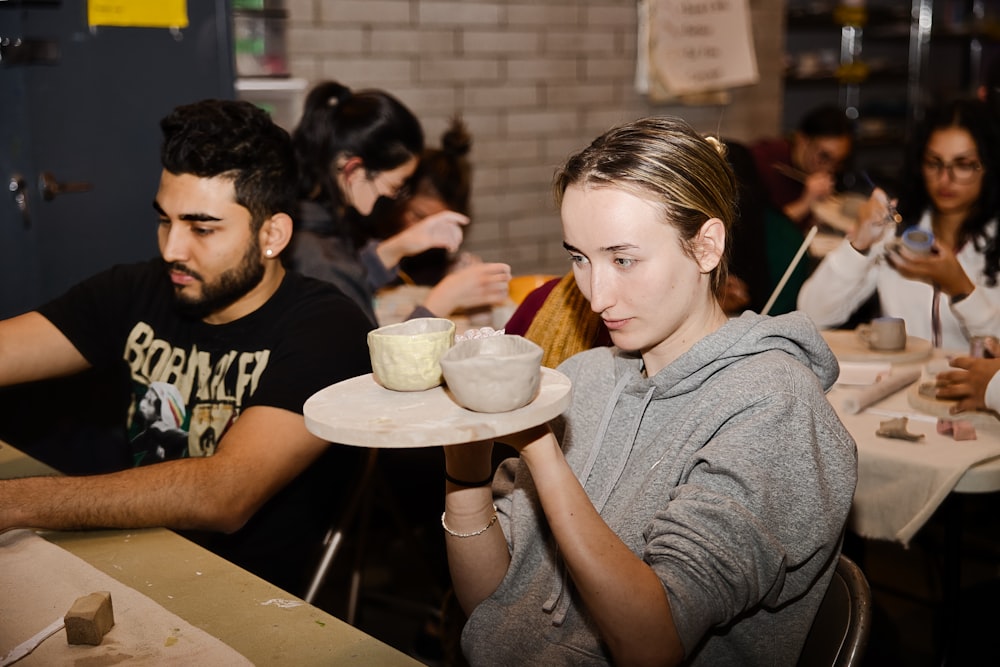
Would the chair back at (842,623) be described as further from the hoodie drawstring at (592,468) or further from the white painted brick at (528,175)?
the white painted brick at (528,175)

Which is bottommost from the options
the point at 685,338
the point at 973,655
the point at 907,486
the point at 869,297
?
the point at 973,655

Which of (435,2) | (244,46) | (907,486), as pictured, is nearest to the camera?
(907,486)

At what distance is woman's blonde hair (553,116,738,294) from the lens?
1.20m

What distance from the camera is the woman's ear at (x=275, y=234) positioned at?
1.88m

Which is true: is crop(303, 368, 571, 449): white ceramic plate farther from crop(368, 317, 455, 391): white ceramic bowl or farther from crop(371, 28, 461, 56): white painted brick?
crop(371, 28, 461, 56): white painted brick

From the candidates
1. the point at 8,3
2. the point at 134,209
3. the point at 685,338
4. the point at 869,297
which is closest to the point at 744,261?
the point at 869,297

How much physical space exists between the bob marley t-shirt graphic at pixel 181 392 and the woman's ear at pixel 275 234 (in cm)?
21

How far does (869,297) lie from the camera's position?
2.84 meters

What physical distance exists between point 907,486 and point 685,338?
28.6 inches

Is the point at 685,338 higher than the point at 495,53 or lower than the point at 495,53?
lower

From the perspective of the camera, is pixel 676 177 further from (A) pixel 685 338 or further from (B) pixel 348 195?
(B) pixel 348 195

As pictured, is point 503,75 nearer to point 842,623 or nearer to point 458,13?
point 458,13

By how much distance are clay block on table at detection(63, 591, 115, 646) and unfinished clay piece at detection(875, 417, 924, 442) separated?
1.43 meters

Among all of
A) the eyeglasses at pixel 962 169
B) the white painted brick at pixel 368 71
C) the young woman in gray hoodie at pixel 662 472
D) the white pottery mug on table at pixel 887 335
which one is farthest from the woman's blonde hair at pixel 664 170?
the white painted brick at pixel 368 71
